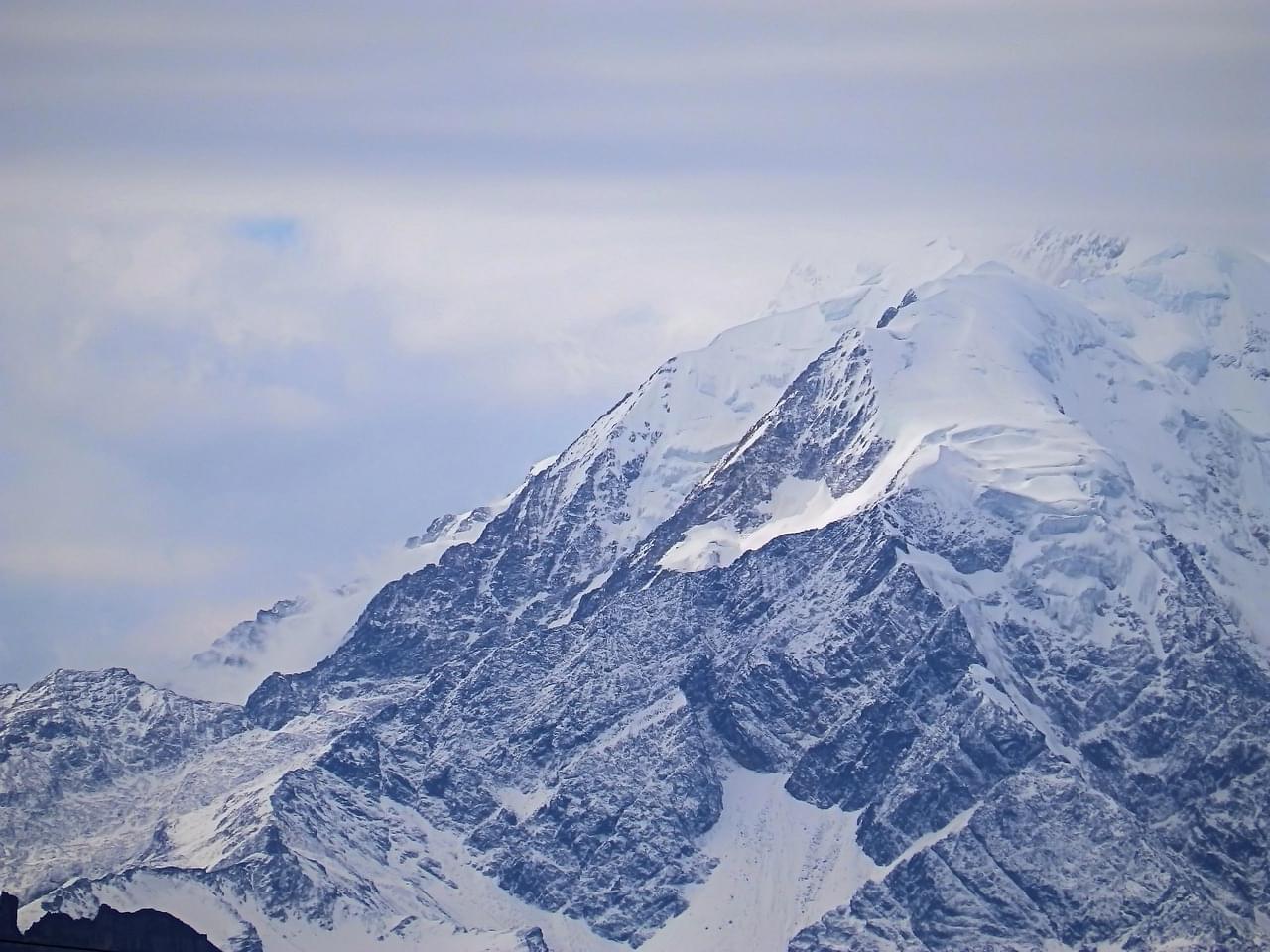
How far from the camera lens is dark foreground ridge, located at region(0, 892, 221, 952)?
135750 millimetres

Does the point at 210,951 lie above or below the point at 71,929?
below

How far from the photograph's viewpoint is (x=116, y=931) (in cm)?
16325

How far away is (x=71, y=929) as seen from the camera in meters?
159

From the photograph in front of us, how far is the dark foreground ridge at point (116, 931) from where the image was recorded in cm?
13575

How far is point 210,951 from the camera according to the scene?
606 feet

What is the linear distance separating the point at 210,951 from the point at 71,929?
25.8 m

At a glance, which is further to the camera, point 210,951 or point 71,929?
point 210,951
